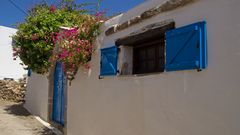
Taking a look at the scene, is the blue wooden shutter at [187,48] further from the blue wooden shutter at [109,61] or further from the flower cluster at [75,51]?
the flower cluster at [75,51]

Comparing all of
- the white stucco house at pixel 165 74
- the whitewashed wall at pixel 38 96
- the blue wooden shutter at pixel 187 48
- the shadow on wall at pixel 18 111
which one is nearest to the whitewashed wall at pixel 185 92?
the white stucco house at pixel 165 74

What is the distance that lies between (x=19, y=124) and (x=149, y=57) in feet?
22.4

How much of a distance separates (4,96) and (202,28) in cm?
1588

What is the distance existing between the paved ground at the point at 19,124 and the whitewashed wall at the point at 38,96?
1.14 ft

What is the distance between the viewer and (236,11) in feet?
13.0

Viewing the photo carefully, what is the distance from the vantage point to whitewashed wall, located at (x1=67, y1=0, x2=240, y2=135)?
Answer: 13.0ft

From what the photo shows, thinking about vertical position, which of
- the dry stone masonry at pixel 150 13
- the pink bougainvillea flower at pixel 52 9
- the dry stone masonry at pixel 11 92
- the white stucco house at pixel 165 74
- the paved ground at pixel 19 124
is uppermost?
the pink bougainvillea flower at pixel 52 9

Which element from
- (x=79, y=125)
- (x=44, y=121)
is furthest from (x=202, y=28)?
(x=44, y=121)

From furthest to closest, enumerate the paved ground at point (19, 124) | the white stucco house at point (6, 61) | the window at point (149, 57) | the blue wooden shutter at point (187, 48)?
the white stucco house at point (6, 61) → the paved ground at point (19, 124) → the window at point (149, 57) → the blue wooden shutter at point (187, 48)

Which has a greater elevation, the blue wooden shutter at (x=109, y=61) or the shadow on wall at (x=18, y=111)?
the blue wooden shutter at (x=109, y=61)

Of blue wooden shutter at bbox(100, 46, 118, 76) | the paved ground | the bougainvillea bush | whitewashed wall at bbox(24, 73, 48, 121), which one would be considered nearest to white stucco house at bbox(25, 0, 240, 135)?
blue wooden shutter at bbox(100, 46, 118, 76)

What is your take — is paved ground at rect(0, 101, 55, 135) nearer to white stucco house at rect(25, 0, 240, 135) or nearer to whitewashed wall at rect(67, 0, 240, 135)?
white stucco house at rect(25, 0, 240, 135)

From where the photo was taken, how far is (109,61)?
693cm

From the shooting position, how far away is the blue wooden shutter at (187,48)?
14.4 ft
